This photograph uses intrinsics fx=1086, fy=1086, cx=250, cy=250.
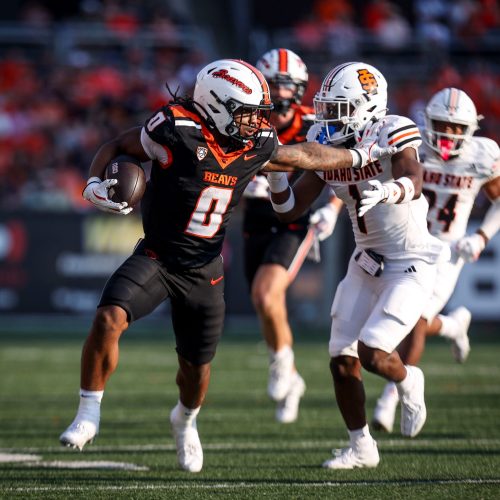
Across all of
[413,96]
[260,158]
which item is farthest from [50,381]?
[413,96]

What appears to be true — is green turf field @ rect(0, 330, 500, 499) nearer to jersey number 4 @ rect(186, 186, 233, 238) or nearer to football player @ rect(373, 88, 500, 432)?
football player @ rect(373, 88, 500, 432)

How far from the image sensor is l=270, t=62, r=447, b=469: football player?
200 inches

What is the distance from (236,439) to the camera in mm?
6047

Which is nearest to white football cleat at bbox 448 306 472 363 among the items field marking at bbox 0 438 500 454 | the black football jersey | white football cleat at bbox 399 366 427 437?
the black football jersey

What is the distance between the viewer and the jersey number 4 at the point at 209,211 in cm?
481

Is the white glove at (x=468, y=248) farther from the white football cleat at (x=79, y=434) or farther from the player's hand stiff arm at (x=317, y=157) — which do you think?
the white football cleat at (x=79, y=434)

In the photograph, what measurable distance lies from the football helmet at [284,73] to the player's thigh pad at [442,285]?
4.73ft

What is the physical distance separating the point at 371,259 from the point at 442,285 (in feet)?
4.77

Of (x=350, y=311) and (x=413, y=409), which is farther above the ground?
(x=350, y=311)

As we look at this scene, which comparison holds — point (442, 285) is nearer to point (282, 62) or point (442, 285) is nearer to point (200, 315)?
point (282, 62)

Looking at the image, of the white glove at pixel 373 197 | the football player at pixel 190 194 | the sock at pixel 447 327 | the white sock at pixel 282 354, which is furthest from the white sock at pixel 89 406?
the sock at pixel 447 327

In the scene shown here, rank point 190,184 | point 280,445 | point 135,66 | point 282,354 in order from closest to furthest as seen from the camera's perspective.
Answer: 1. point 190,184
2. point 280,445
3. point 282,354
4. point 135,66

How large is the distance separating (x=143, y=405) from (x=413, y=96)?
27.8 ft

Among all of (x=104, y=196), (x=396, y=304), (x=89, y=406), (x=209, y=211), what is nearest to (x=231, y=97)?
A: (x=209, y=211)
